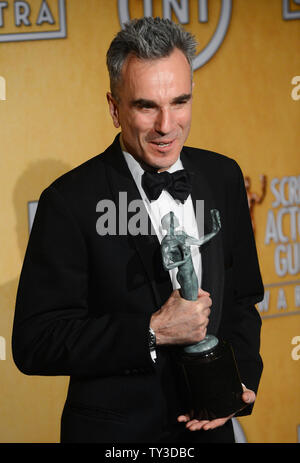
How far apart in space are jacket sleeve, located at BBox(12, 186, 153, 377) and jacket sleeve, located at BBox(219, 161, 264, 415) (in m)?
0.32

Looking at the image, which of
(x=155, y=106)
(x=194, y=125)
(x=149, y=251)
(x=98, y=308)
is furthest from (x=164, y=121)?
(x=194, y=125)

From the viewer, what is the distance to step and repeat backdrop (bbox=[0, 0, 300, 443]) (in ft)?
7.68

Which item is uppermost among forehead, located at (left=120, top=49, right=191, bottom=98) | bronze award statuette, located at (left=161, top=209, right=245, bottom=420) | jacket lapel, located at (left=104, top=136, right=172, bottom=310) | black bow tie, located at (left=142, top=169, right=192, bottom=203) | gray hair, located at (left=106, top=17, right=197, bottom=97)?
gray hair, located at (left=106, top=17, right=197, bottom=97)

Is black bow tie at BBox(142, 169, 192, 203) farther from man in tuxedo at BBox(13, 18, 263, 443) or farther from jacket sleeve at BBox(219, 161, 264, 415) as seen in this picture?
jacket sleeve at BBox(219, 161, 264, 415)

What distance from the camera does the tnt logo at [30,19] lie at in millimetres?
2299

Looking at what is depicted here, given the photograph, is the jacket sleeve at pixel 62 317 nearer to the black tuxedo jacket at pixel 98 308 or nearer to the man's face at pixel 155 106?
the black tuxedo jacket at pixel 98 308

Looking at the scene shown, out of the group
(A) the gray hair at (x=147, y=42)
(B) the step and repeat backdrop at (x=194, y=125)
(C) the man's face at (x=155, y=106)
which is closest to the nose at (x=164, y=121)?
(C) the man's face at (x=155, y=106)

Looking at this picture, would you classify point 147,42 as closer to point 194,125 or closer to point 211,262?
point 211,262

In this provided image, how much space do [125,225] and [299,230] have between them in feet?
4.43

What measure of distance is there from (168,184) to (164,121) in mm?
177

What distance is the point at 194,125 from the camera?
2.49 m

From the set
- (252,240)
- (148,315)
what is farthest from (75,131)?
(148,315)

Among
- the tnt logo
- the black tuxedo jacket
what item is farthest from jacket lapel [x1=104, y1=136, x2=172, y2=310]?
the tnt logo

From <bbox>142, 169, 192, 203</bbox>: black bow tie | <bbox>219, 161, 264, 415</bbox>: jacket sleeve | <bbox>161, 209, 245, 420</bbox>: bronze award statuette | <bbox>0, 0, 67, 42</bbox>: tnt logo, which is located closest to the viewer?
<bbox>161, 209, 245, 420</bbox>: bronze award statuette
